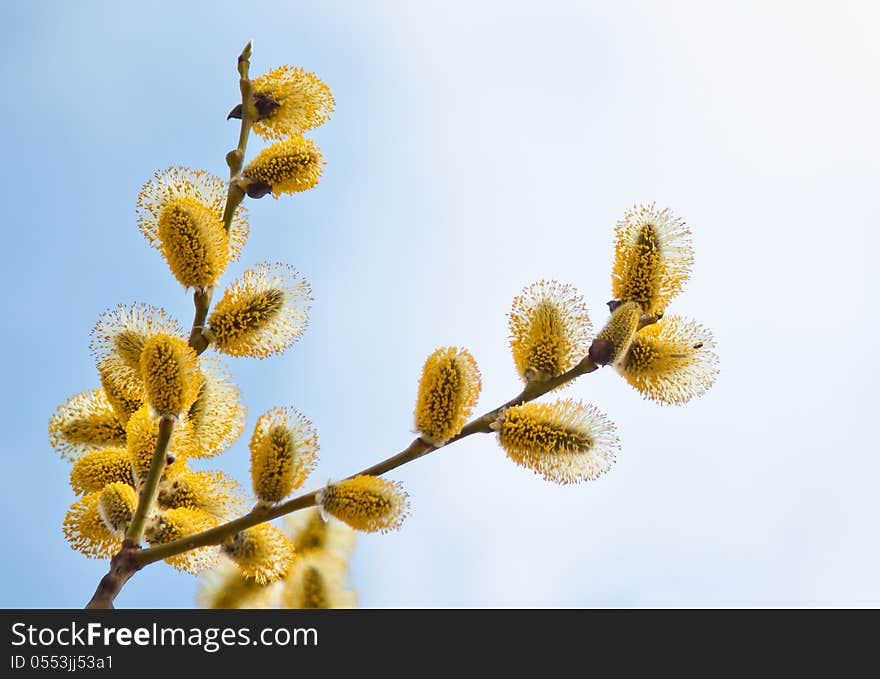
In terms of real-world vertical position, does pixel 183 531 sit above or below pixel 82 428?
below

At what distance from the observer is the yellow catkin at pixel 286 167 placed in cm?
292

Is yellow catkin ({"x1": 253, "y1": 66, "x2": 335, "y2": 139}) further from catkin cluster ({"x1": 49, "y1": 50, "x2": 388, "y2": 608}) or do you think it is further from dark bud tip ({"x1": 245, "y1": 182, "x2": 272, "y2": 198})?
dark bud tip ({"x1": 245, "y1": 182, "x2": 272, "y2": 198})

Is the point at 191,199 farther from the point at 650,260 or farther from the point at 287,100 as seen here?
the point at 650,260

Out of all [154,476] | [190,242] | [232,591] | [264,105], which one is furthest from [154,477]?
[264,105]

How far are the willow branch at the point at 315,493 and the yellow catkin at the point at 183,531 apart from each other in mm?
92

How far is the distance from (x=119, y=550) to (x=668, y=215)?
1.78 meters

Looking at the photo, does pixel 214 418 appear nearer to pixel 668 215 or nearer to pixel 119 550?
pixel 119 550

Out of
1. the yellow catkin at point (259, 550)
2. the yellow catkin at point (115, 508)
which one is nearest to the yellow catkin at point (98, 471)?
the yellow catkin at point (115, 508)

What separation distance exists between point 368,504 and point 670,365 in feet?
3.11

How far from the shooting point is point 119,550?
252 centimetres

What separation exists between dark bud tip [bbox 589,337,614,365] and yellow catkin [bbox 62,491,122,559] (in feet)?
4.57

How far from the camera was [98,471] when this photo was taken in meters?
2.69

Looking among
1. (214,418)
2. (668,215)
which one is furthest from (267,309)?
(668,215)

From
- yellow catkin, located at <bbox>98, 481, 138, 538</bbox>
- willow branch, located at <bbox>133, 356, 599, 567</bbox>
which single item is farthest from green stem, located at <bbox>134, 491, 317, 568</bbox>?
yellow catkin, located at <bbox>98, 481, 138, 538</bbox>
